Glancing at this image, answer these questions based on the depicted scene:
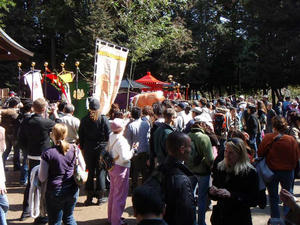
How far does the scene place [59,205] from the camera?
407 centimetres

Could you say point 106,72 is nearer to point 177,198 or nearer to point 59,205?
point 59,205

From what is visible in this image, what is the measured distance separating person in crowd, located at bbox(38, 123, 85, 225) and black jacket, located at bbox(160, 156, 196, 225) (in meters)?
1.65

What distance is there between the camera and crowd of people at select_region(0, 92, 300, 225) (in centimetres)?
292

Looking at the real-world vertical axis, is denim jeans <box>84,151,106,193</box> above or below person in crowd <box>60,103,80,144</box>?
below

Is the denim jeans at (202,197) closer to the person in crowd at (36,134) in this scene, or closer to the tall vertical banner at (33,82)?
the person in crowd at (36,134)

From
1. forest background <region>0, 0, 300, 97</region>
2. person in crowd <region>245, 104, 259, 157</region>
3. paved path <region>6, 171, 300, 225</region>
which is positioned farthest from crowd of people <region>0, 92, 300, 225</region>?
forest background <region>0, 0, 300, 97</region>

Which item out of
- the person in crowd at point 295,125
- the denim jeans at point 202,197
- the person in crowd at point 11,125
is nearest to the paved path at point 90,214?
the denim jeans at point 202,197

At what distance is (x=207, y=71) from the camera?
109 feet

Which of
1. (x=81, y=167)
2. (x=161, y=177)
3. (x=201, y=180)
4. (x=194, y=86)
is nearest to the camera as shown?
(x=161, y=177)

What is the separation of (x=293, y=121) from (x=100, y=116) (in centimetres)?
373

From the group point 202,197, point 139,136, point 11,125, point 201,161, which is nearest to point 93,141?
point 139,136

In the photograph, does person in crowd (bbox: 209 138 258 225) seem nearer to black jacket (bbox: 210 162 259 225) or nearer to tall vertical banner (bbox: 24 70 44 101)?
black jacket (bbox: 210 162 259 225)

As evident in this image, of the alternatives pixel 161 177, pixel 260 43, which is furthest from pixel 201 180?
pixel 260 43

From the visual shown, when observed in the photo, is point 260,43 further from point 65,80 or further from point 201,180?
point 201,180
